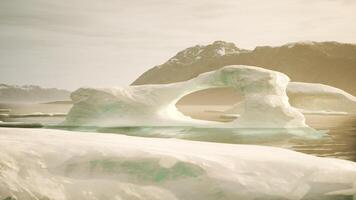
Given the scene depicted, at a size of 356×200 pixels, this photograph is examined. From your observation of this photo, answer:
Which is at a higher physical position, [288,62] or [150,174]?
[288,62]

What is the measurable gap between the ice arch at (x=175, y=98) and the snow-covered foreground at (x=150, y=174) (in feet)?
25.9

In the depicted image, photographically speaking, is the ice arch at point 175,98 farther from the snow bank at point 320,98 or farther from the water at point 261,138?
the snow bank at point 320,98

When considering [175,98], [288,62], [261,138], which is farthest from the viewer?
[288,62]

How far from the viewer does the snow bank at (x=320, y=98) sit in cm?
2058

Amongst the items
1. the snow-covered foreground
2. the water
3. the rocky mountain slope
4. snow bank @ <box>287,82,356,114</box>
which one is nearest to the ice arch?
the water

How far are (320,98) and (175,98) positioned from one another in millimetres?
11765

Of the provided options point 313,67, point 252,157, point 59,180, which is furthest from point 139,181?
point 313,67

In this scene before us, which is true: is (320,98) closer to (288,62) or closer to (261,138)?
(261,138)

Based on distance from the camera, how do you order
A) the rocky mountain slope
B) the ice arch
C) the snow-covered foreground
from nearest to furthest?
the snow-covered foreground, the ice arch, the rocky mountain slope

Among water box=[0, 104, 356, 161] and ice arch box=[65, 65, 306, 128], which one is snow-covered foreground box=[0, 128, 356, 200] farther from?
ice arch box=[65, 65, 306, 128]

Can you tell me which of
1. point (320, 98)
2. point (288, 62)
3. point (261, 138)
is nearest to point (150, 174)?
point (261, 138)

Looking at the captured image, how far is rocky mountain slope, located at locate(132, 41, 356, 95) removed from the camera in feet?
111

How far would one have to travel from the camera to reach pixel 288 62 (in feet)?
117

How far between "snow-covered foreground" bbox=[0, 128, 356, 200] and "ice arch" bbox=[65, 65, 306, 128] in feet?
25.9
